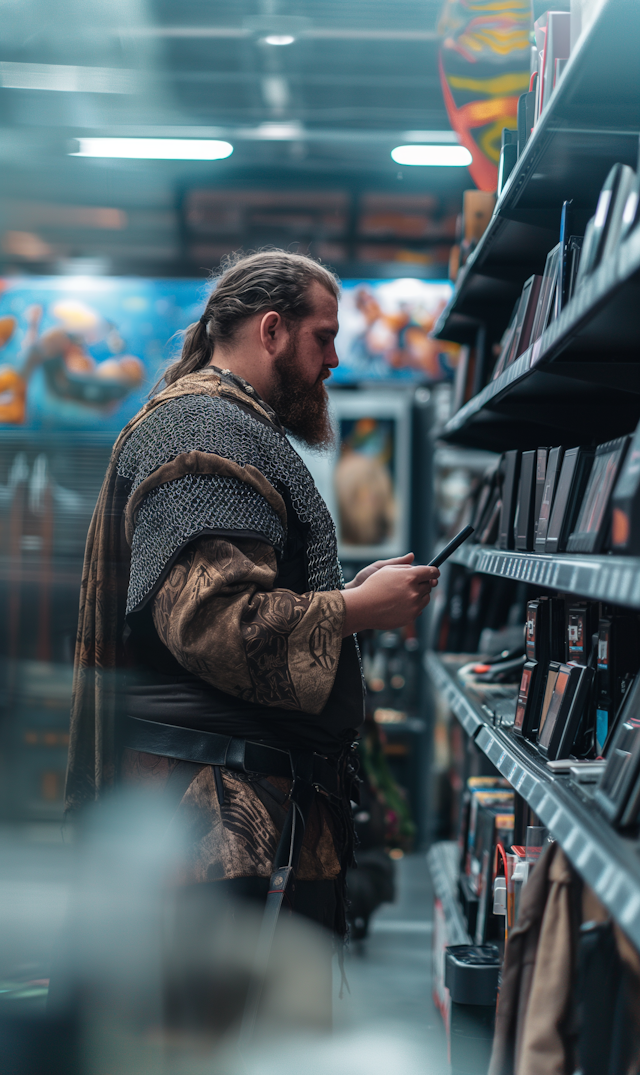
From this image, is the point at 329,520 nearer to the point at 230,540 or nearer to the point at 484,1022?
the point at 230,540

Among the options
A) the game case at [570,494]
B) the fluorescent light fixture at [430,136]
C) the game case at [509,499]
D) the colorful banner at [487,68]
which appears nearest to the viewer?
the game case at [570,494]

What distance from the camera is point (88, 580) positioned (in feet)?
5.56

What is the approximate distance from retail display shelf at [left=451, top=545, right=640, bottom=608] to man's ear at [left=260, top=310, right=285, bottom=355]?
0.61m

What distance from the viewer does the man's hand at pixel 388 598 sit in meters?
1.49

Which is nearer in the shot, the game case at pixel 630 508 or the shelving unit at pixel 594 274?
the game case at pixel 630 508

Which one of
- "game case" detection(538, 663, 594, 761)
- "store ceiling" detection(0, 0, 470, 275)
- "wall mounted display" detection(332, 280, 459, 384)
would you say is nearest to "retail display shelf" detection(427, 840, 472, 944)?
"game case" detection(538, 663, 594, 761)

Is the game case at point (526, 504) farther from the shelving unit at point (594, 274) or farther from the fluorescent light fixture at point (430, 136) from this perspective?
the fluorescent light fixture at point (430, 136)

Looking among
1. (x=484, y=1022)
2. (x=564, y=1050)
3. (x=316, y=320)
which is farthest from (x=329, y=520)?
(x=484, y=1022)

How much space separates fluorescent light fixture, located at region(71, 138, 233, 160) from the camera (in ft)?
16.3

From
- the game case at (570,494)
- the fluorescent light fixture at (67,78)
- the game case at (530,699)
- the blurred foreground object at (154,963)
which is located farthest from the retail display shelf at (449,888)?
the fluorescent light fixture at (67,78)

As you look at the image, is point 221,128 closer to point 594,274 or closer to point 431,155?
point 431,155

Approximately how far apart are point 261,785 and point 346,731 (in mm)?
211

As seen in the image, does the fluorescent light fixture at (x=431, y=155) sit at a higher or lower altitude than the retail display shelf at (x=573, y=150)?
higher

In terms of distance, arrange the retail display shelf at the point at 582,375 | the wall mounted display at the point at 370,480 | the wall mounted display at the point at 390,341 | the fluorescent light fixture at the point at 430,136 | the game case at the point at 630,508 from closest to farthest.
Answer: the game case at the point at 630,508, the retail display shelf at the point at 582,375, the wall mounted display at the point at 370,480, the fluorescent light fixture at the point at 430,136, the wall mounted display at the point at 390,341
